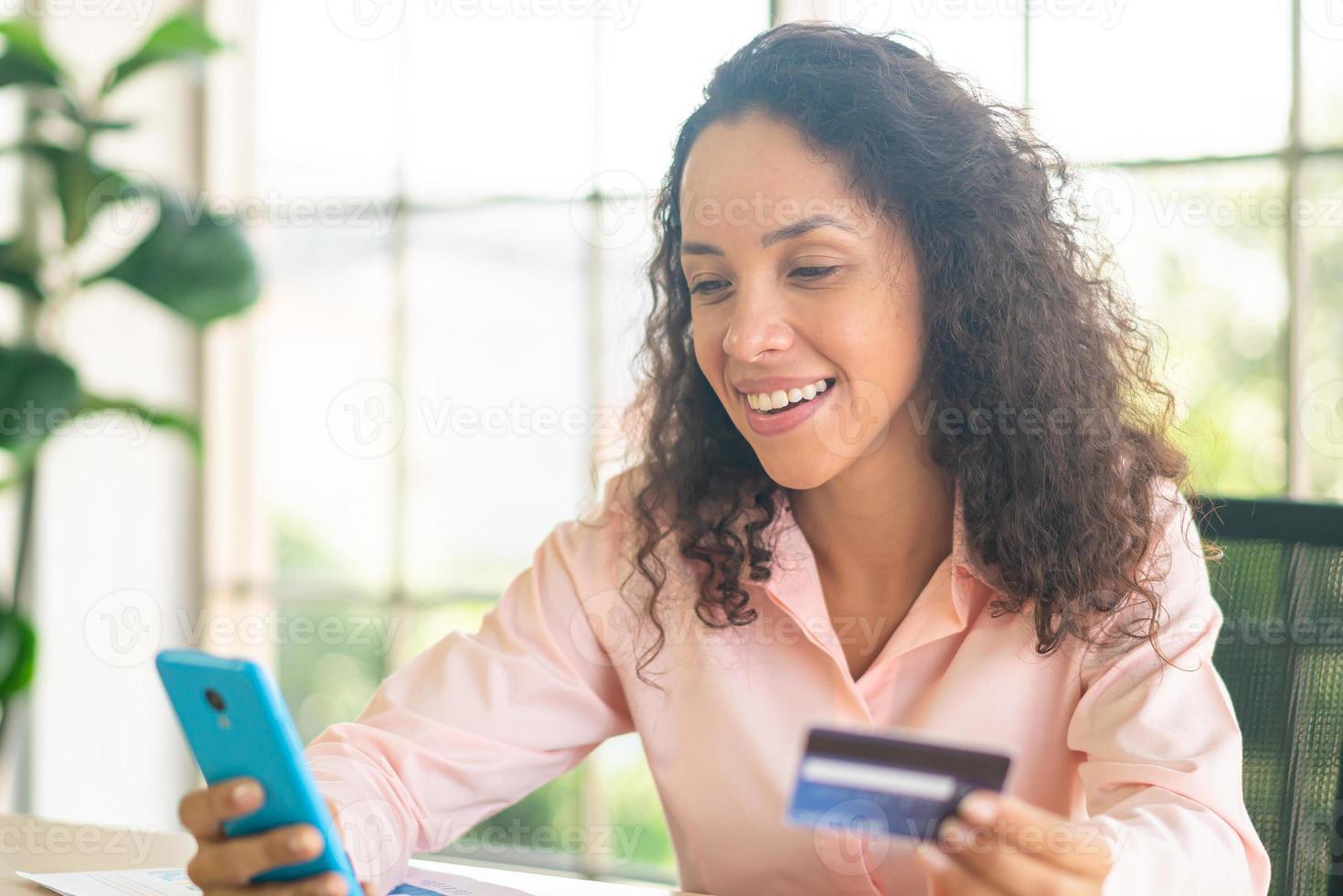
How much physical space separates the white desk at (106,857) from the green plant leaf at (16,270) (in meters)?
1.64

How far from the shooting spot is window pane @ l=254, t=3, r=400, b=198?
3.33 metres

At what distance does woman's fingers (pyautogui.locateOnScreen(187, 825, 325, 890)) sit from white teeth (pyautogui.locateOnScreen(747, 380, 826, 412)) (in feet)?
2.24

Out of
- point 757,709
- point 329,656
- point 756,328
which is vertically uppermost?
point 756,328

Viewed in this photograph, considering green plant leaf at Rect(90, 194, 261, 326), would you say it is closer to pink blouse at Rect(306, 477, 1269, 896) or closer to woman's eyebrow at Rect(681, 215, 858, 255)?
pink blouse at Rect(306, 477, 1269, 896)

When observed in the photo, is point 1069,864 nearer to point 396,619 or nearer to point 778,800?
A: point 778,800

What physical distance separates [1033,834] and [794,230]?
0.72 metres

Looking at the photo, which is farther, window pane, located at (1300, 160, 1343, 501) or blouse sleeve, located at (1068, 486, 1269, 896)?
window pane, located at (1300, 160, 1343, 501)

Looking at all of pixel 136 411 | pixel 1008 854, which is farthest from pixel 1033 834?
pixel 136 411

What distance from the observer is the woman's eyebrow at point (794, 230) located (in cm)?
141

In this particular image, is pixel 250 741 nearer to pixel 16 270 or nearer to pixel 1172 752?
pixel 1172 752

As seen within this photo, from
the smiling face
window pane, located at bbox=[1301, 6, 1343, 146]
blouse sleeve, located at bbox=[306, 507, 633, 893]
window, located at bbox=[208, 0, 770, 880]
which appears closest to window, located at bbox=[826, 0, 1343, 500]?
window pane, located at bbox=[1301, 6, 1343, 146]

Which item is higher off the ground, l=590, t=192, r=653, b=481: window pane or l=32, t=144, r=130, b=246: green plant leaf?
l=32, t=144, r=130, b=246: green plant leaf

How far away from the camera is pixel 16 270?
2803 millimetres

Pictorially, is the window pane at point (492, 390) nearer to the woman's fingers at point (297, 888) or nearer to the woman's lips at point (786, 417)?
the woman's lips at point (786, 417)
